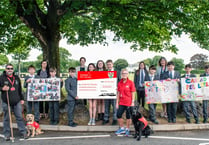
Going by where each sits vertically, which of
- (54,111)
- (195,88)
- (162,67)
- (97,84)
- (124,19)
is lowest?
(54,111)

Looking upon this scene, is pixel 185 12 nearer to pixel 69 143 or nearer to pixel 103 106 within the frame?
pixel 103 106

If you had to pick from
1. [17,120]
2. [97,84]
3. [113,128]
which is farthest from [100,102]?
[17,120]

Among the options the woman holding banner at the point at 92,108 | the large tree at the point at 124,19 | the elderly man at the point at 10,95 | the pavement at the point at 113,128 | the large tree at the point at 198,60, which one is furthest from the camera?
the large tree at the point at 198,60

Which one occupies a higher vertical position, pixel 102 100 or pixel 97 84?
pixel 97 84

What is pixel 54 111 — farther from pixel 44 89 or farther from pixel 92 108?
pixel 92 108

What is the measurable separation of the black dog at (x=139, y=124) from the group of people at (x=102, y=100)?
1.06 ft

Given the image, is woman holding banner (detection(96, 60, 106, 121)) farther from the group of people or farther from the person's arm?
the person's arm

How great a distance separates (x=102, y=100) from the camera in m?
7.93

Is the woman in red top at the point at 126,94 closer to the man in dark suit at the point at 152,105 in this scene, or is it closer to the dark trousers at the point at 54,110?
the man in dark suit at the point at 152,105

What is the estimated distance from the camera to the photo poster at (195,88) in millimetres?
7625

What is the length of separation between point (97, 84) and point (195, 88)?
3539 mm

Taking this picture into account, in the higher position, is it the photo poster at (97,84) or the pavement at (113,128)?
the photo poster at (97,84)

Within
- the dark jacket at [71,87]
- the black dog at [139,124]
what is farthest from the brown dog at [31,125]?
the black dog at [139,124]

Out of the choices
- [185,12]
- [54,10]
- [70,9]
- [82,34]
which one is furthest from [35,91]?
[185,12]
